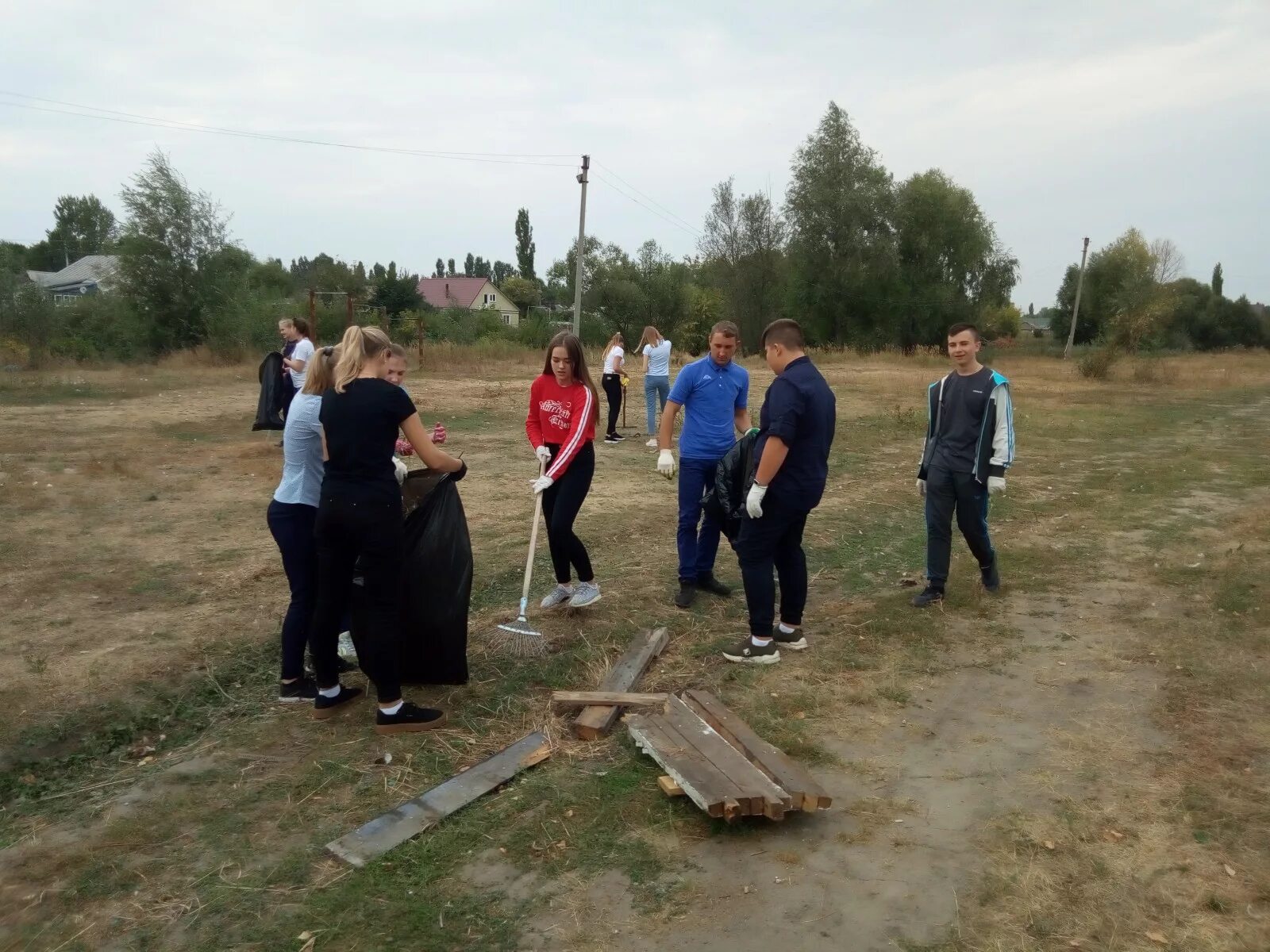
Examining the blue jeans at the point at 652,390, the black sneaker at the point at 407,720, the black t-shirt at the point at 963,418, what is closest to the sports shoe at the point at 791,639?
the black t-shirt at the point at 963,418

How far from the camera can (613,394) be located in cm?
1334

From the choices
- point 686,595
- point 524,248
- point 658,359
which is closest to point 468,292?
A: point 524,248

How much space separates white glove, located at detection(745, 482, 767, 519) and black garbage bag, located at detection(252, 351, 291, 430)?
7.63 metres

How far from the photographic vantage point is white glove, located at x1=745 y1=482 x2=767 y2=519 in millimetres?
4676

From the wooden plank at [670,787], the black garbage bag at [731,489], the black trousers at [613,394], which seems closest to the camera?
the wooden plank at [670,787]

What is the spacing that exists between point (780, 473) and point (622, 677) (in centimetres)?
137

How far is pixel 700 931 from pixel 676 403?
3683mm

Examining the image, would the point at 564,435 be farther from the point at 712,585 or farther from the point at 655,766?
the point at 655,766

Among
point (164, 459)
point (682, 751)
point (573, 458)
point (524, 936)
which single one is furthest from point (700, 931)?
point (164, 459)

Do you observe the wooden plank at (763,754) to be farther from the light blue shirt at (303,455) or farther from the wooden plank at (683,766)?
the light blue shirt at (303,455)

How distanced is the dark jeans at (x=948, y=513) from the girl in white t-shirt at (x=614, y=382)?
766 centimetres

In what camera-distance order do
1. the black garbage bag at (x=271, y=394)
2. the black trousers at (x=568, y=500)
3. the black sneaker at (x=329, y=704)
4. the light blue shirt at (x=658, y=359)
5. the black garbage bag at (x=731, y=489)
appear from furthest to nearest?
the light blue shirt at (x=658, y=359) < the black garbage bag at (x=271, y=394) < the black garbage bag at (x=731, y=489) < the black trousers at (x=568, y=500) < the black sneaker at (x=329, y=704)

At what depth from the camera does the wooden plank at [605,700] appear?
4199 mm

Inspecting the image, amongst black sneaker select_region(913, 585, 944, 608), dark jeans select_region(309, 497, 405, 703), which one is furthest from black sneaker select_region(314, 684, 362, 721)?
black sneaker select_region(913, 585, 944, 608)
